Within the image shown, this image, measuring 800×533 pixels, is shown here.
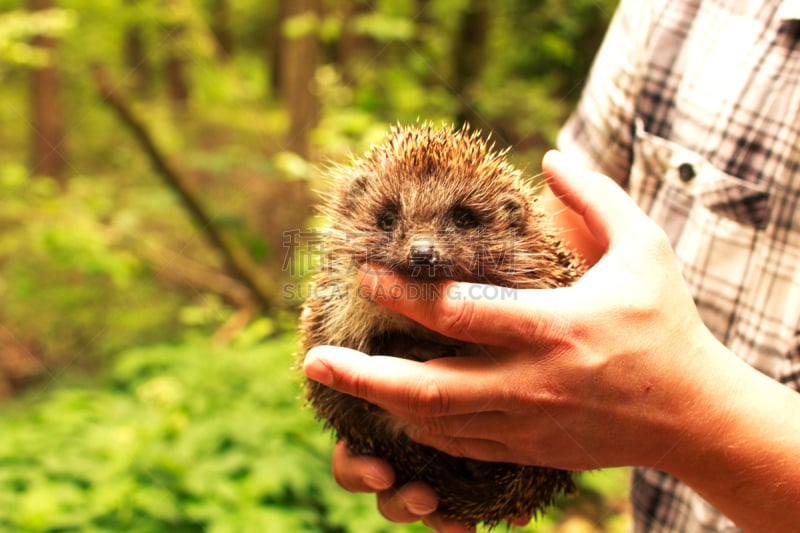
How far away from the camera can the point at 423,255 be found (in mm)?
1855

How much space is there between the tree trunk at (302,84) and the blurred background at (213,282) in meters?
0.03

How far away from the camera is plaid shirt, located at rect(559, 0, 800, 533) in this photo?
74.5 inches

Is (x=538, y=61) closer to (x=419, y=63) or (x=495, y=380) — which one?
(x=419, y=63)

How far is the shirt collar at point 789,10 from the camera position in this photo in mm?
1864

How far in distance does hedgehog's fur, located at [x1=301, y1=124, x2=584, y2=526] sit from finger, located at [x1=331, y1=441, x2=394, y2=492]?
0.20 ft

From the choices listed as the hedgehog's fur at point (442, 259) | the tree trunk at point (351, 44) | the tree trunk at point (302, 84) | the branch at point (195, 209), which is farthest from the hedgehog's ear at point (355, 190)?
the tree trunk at point (302, 84)

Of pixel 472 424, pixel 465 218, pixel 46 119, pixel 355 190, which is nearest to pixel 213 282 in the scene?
pixel 355 190

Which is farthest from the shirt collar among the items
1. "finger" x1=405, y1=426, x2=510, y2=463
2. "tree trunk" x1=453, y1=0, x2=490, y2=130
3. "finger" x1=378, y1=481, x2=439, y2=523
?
"tree trunk" x1=453, y1=0, x2=490, y2=130

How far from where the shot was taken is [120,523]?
3.32 meters

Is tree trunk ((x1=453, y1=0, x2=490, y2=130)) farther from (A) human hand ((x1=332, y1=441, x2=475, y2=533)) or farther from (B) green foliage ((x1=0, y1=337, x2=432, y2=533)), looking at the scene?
(A) human hand ((x1=332, y1=441, x2=475, y2=533))

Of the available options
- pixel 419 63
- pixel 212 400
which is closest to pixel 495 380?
pixel 212 400

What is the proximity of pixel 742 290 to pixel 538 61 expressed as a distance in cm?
342

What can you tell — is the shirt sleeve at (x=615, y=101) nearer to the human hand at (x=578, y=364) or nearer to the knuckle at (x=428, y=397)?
the human hand at (x=578, y=364)

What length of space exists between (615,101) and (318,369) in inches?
58.6
